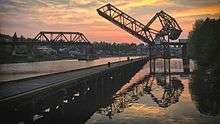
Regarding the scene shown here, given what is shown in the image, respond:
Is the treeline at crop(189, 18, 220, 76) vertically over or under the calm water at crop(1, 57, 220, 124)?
over

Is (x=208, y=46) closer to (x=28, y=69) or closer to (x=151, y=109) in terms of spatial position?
(x=151, y=109)

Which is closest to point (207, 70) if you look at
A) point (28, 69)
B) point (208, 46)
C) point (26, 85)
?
point (208, 46)

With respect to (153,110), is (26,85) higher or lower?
higher

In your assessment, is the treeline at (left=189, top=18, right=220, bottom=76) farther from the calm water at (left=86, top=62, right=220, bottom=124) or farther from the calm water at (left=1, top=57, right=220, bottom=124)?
the calm water at (left=86, top=62, right=220, bottom=124)

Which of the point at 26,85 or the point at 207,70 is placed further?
the point at 207,70

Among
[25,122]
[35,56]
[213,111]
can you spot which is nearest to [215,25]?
[213,111]

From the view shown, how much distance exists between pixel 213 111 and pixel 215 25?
32.3 m

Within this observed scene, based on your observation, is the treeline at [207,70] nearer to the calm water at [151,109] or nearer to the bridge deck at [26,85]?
the calm water at [151,109]

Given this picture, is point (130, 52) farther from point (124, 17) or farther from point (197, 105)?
point (197, 105)

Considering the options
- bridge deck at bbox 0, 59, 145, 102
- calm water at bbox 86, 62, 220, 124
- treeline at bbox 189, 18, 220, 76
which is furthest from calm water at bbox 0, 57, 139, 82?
treeline at bbox 189, 18, 220, 76

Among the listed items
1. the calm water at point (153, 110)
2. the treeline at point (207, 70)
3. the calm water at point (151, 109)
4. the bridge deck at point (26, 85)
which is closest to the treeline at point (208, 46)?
the treeline at point (207, 70)

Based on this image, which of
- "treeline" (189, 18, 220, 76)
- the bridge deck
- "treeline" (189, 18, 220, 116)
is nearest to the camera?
the bridge deck

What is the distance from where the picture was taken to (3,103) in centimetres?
1367

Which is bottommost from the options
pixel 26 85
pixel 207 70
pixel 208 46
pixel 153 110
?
pixel 153 110
